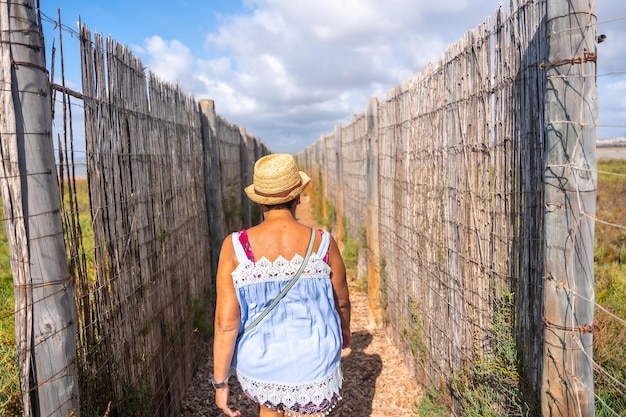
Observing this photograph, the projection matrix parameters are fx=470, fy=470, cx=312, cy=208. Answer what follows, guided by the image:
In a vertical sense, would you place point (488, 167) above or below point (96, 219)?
above

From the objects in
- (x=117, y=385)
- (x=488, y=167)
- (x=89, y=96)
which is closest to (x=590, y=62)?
(x=488, y=167)

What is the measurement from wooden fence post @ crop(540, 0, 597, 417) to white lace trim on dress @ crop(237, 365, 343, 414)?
3.24 ft

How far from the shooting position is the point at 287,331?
221 cm

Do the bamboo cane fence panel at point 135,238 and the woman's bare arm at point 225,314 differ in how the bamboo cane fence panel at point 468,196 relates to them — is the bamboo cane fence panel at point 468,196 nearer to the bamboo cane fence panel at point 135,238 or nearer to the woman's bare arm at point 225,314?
the woman's bare arm at point 225,314

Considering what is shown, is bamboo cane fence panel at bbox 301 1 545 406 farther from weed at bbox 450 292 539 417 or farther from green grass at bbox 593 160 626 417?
green grass at bbox 593 160 626 417

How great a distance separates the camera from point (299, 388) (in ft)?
7.25

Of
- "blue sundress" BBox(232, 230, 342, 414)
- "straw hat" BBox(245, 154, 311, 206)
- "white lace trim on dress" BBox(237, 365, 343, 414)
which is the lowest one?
"white lace trim on dress" BBox(237, 365, 343, 414)

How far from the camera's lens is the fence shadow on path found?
3.97 m

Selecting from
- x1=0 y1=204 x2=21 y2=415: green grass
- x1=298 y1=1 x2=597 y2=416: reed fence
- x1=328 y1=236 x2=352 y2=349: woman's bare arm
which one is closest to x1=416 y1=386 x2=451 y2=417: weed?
x1=298 y1=1 x2=597 y2=416: reed fence

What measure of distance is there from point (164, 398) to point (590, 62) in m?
3.32

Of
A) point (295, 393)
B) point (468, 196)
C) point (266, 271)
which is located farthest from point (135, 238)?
point (468, 196)

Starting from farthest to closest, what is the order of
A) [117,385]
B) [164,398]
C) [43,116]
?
[164,398], [117,385], [43,116]

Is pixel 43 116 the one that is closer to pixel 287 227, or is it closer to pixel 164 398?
pixel 287 227

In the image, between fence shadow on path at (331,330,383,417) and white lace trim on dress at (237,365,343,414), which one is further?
fence shadow on path at (331,330,383,417)
